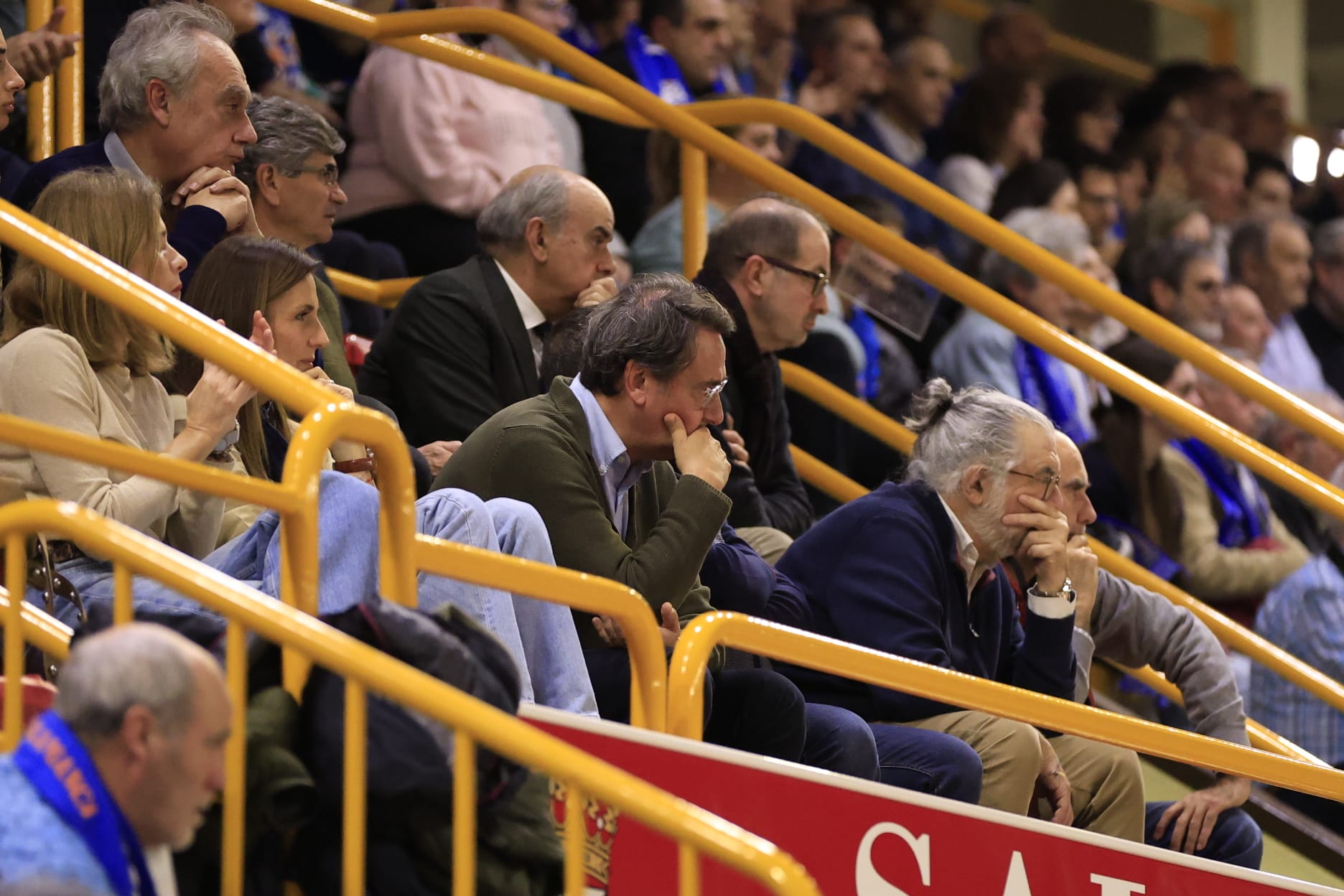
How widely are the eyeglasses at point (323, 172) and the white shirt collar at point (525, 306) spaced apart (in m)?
0.43

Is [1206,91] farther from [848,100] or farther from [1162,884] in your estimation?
[1162,884]

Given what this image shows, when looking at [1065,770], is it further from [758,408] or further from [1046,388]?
[1046,388]

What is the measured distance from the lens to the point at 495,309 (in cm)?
438

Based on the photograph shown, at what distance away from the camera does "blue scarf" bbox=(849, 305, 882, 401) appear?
5988 millimetres

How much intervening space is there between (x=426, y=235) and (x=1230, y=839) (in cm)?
274

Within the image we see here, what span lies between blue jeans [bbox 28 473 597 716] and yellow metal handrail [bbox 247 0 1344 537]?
1844 mm

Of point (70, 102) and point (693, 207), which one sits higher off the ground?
point (70, 102)

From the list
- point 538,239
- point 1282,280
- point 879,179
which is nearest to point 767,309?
point 879,179

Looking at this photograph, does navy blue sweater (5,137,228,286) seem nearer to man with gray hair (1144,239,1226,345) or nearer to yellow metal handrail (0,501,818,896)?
yellow metal handrail (0,501,818,896)

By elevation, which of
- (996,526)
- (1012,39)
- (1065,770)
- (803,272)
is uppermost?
(1012,39)

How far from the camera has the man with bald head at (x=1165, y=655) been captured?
4.13 metres

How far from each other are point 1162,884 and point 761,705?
729mm

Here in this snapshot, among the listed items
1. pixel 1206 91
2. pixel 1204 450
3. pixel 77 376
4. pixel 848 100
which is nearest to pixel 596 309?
pixel 77 376

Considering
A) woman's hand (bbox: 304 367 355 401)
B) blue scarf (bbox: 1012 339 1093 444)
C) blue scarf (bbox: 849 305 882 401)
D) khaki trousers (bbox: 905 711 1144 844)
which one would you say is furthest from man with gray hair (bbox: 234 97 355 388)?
blue scarf (bbox: 1012 339 1093 444)
